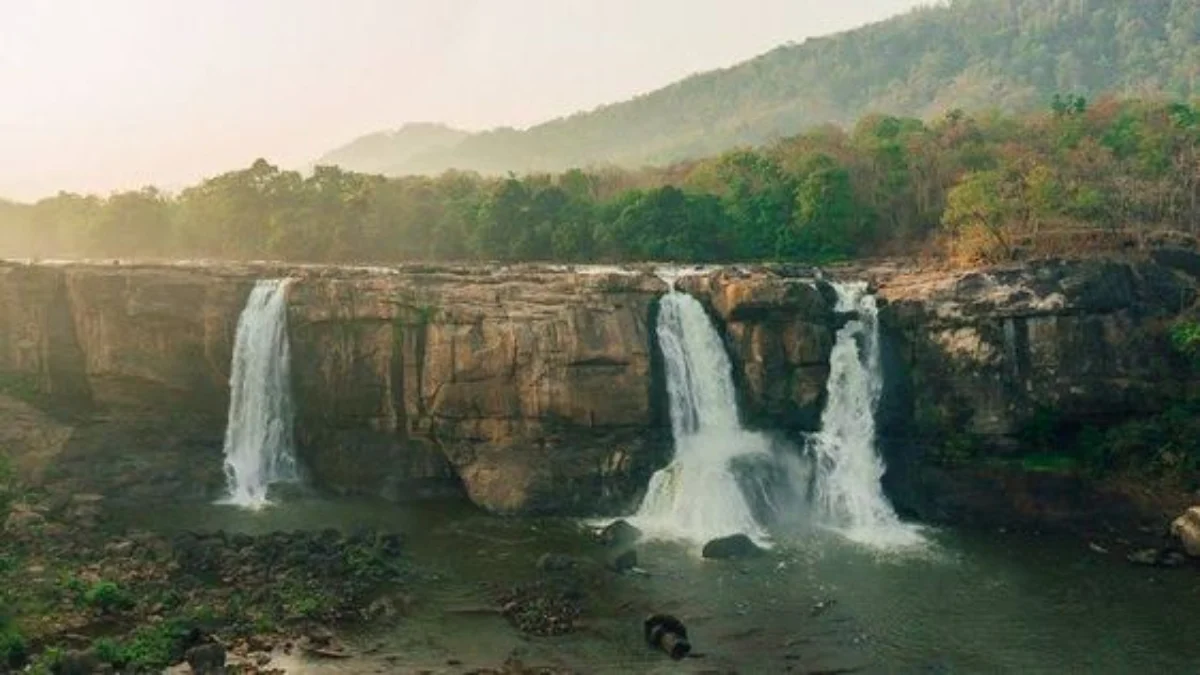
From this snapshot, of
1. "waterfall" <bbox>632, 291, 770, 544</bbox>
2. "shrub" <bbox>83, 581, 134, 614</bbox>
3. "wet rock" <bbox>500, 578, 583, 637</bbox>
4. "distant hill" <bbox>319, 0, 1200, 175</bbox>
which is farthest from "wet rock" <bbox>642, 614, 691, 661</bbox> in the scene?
"distant hill" <bbox>319, 0, 1200, 175</bbox>

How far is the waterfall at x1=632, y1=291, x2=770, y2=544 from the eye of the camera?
103 feet

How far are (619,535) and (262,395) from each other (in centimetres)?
1449

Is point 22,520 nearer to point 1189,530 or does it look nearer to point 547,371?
point 547,371

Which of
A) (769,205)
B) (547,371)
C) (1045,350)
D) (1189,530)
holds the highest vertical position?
(769,205)

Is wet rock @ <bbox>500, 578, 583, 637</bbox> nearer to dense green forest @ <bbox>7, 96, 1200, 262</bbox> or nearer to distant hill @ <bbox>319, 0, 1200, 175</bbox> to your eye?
dense green forest @ <bbox>7, 96, 1200, 262</bbox>

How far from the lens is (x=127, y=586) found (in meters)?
25.1

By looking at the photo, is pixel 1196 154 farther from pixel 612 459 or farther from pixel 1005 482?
pixel 612 459

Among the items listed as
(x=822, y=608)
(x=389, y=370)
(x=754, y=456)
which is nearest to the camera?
(x=822, y=608)

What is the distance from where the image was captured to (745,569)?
27.5m

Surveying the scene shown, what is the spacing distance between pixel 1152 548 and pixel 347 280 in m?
27.3

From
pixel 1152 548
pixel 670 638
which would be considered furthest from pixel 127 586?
pixel 1152 548

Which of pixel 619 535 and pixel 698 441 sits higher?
pixel 698 441

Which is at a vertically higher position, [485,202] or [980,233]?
[485,202]

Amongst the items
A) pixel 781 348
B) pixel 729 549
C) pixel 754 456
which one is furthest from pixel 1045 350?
pixel 729 549
